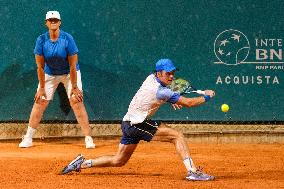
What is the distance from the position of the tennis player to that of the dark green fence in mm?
4116

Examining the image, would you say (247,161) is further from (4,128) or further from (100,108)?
(4,128)

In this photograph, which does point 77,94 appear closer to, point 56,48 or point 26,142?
point 56,48

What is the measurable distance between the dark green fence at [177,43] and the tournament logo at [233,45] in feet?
0.06

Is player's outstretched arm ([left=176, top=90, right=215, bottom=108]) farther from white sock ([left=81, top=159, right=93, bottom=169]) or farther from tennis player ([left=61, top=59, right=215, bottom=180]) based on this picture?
white sock ([left=81, top=159, right=93, bottom=169])

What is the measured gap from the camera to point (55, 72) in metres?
13.1

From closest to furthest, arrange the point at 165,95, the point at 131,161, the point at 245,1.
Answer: the point at 165,95 → the point at 131,161 → the point at 245,1

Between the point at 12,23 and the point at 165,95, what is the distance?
5.25 m

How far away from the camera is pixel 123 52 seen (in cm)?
1384

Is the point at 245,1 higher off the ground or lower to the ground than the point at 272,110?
higher

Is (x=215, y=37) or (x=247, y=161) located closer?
(x=247, y=161)

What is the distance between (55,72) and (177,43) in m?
2.24

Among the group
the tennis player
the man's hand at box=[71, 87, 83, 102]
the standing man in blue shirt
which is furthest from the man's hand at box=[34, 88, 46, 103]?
the tennis player

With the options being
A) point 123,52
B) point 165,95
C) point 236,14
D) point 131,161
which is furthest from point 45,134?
point 165,95

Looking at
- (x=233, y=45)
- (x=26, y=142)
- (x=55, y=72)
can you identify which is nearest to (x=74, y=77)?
(x=55, y=72)
